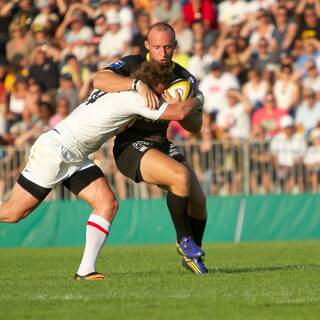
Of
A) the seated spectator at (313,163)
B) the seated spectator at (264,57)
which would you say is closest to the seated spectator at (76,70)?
the seated spectator at (264,57)

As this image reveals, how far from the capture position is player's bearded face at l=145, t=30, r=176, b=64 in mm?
10641

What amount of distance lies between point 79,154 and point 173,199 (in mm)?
1028

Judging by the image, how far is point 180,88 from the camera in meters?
10.5

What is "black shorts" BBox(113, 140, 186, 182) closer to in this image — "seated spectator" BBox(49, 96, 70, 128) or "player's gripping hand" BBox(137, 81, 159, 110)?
"player's gripping hand" BBox(137, 81, 159, 110)

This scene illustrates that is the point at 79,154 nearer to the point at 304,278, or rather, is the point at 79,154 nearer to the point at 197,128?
the point at 197,128

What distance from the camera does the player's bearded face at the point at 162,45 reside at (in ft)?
34.9

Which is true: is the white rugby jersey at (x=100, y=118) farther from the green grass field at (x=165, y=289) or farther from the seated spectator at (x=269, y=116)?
the seated spectator at (x=269, y=116)

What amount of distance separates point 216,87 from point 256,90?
778 millimetres

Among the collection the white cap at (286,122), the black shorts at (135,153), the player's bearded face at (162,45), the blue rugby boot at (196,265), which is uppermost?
the player's bearded face at (162,45)

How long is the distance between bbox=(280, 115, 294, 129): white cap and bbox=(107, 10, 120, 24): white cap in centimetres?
521

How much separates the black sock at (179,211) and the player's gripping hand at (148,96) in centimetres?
107

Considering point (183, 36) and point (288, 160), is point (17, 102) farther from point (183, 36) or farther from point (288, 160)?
point (288, 160)

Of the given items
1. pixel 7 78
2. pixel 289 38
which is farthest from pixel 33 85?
pixel 289 38

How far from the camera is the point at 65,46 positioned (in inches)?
966
